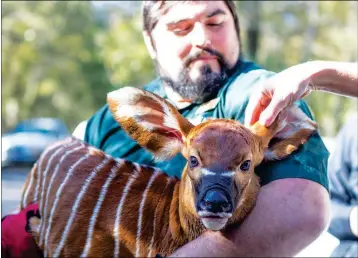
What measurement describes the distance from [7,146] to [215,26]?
838mm

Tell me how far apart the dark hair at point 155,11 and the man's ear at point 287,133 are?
0.80ft

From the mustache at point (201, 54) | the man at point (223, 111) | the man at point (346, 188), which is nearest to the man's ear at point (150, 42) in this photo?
the man at point (223, 111)

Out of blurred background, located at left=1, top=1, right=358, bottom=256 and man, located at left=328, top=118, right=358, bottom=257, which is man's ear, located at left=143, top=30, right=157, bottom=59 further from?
man, located at left=328, top=118, right=358, bottom=257

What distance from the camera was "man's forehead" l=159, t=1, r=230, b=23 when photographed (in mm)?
892

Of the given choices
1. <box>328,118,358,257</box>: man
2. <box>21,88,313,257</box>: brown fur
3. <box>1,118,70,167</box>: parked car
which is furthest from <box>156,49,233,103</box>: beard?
<box>328,118,358,257</box>: man

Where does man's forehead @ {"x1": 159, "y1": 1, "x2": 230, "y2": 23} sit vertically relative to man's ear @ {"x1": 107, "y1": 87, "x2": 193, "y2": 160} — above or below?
above

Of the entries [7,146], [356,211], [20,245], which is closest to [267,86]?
[20,245]

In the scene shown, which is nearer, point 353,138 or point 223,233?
point 223,233

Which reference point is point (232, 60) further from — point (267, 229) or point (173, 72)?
point (267, 229)

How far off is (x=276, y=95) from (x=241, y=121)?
109 millimetres

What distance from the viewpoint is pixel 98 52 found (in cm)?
259

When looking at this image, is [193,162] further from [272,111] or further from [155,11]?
[155,11]

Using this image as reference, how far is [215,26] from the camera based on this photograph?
0.90 meters

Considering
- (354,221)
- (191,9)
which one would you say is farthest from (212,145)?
(354,221)
